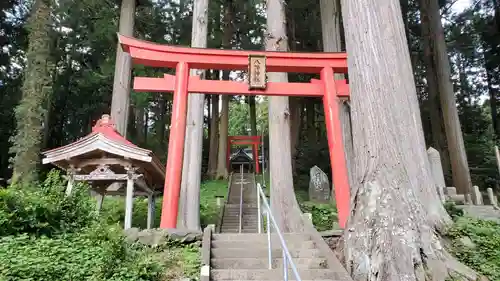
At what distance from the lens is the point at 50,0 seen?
1066cm

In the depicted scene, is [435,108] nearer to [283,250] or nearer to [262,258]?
[262,258]

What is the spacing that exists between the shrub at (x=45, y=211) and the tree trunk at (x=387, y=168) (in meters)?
3.76

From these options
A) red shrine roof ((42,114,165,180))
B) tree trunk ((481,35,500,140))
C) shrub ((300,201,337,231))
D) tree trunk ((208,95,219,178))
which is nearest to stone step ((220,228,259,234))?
shrub ((300,201,337,231))

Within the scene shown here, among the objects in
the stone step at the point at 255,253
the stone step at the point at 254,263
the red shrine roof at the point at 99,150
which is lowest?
the stone step at the point at 254,263

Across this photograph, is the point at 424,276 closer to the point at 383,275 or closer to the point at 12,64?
the point at 383,275

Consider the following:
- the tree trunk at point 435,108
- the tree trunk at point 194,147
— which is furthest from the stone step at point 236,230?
the tree trunk at point 435,108

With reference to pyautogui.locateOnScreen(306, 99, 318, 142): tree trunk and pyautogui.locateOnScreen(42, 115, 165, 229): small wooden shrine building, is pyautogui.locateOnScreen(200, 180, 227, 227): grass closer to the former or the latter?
pyautogui.locateOnScreen(42, 115, 165, 229): small wooden shrine building

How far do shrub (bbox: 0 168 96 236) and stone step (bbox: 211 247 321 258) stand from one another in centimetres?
215

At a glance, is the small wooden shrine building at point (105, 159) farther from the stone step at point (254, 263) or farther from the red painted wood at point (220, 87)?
the stone step at point (254, 263)

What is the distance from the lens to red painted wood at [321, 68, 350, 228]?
19.1ft

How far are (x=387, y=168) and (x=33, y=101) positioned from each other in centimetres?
934

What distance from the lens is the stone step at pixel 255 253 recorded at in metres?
4.38

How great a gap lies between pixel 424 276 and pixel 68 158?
659 centimetres

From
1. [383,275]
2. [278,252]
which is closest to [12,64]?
[278,252]
